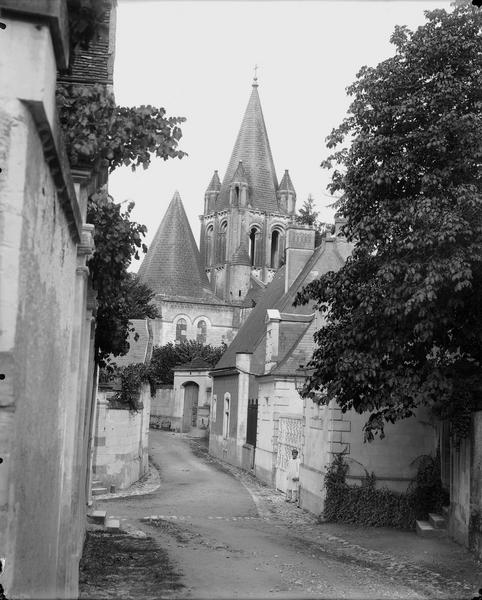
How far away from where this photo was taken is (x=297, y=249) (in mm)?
35219

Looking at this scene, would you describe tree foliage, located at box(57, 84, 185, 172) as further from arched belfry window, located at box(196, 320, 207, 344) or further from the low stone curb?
arched belfry window, located at box(196, 320, 207, 344)

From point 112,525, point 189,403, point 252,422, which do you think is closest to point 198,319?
point 189,403

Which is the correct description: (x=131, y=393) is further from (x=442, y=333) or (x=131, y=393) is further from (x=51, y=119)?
(x=51, y=119)

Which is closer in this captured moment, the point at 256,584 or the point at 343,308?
the point at 256,584

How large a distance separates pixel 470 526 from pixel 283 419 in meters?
12.3

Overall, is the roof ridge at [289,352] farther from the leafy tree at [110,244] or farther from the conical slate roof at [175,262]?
the conical slate roof at [175,262]

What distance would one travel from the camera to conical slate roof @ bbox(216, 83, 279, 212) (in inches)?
3219

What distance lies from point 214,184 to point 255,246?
388 inches

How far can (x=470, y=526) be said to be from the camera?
12.3 metres

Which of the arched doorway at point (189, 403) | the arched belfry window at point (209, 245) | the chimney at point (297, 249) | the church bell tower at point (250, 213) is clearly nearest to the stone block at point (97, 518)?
the chimney at point (297, 249)

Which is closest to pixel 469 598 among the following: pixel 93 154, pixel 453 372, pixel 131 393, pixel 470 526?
pixel 470 526

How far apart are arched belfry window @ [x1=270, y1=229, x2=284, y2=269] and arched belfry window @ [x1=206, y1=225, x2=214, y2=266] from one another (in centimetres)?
665

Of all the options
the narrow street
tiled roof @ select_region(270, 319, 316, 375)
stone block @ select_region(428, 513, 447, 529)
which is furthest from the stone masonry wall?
stone block @ select_region(428, 513, 447, 529)

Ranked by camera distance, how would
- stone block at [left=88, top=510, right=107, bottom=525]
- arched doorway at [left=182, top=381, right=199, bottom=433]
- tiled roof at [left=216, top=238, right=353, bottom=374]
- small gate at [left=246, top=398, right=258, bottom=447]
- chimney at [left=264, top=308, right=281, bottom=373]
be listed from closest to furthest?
stone block at [left=88, top=510, right=107, bottom=525]
chimney at [left=264, top=308, right=281, bottom=373]
small gate at [left=246, top=398, right=258, bottom=447]
tiled roof at [left=216, top=238, right=353, bottom=374]
arched doorway at [left=182, top=381, right=199, bottom=433]
